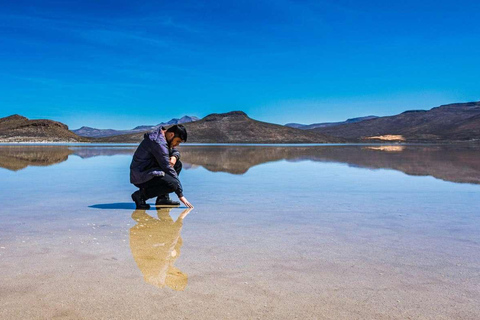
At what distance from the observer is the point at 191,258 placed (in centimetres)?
357

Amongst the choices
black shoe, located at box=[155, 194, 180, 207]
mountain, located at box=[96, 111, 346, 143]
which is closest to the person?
black shoe, located at box=[155, 194, 180, 207]

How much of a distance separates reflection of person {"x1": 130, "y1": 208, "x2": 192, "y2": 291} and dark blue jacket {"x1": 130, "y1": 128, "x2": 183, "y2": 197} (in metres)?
0.66

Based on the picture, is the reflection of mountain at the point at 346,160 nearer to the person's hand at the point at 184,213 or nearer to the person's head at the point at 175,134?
the person's head at the point at 175,134

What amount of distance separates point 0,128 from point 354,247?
166482mm

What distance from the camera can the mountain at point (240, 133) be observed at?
125375mm

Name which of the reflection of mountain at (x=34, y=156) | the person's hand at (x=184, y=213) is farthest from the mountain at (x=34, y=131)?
the person's hand at (x=184, y=213)

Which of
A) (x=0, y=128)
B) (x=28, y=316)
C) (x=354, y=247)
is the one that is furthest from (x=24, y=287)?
(x=0, y=128)

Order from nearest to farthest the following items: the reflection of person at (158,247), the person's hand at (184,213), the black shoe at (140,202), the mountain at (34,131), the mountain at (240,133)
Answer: the reflection of person at (158,247) → the person's hand at (184,213) → the black shoe at (140,202) → the mountain at (34,131) → the mountain at (240,133)

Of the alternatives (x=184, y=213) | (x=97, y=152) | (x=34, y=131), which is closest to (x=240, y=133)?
(x=34, y=131)

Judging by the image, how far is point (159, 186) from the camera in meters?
6.44

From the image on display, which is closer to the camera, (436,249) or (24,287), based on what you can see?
(24,287)

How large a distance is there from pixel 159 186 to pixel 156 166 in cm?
34

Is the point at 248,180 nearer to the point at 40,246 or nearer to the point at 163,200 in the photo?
the point at 163,200

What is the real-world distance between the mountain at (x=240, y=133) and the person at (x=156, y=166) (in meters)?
114
